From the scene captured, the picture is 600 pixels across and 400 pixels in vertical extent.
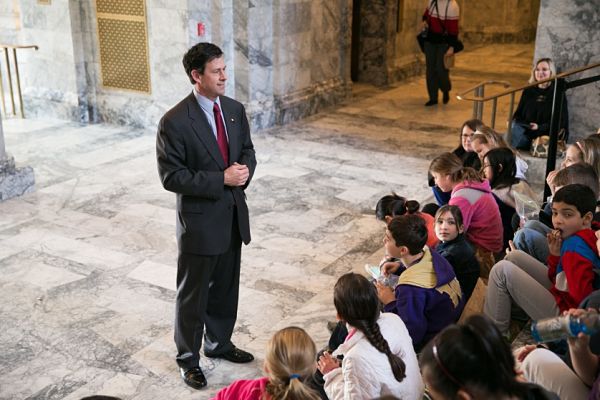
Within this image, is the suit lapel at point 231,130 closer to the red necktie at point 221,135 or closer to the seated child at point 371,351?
the red necktie at point 221,135

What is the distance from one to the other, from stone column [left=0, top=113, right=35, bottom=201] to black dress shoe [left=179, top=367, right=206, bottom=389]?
13.3 feet

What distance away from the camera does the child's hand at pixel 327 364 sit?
4.03m

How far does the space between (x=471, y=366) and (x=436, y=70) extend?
32.6 feet

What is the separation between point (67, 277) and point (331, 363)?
9.71 ft

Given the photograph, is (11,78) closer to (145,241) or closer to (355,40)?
(355,40)

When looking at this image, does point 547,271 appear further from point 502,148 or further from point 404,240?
point 502,148

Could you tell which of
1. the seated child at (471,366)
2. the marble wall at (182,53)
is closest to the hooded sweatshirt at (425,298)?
the seated child at (471,366)

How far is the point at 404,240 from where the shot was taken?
446 cm

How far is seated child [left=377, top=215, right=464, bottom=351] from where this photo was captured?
4453mm

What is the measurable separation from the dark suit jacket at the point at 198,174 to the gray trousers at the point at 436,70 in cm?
777

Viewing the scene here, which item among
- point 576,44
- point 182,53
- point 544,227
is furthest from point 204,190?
point 182,53

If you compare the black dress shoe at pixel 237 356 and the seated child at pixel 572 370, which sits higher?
the seated child at pixel 572 370

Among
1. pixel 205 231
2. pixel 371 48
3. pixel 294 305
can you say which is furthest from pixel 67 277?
pixel 371 48

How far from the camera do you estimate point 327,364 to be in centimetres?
404
